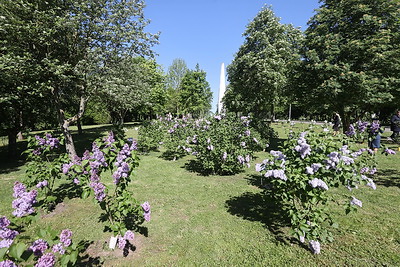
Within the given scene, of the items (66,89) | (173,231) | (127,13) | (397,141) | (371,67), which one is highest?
(127,13)

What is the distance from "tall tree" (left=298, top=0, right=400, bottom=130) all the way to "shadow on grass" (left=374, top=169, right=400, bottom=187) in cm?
394

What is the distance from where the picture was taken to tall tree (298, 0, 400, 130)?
32.1 ft

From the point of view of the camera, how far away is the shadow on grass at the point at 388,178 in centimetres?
649

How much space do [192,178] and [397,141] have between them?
14.4 meters

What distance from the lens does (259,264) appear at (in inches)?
122

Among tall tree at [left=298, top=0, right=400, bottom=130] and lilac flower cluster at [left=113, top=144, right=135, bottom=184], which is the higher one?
tall tree at [left=298, top=0, right=400, bottom=130]

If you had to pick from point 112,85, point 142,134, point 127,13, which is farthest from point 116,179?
point 142,134

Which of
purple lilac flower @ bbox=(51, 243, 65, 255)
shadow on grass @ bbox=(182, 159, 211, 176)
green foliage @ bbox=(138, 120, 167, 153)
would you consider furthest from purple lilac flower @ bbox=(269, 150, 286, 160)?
green foliage @ bbox=(138, 120, 167, 153)

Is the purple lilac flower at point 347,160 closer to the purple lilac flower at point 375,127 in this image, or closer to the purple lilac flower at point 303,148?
the purple lilac flower at point 303,148

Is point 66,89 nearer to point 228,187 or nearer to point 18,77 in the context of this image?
point 18,77

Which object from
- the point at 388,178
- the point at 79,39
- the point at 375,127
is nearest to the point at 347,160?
the point at 375,127

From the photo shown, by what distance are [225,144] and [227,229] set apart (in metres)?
3.25

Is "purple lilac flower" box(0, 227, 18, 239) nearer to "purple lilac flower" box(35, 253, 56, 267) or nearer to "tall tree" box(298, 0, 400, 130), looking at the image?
"purple lilac flower" box(35, 253, 56, 267)

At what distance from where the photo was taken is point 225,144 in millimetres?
6918
